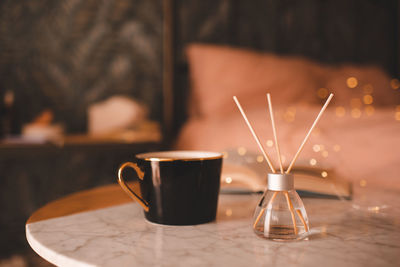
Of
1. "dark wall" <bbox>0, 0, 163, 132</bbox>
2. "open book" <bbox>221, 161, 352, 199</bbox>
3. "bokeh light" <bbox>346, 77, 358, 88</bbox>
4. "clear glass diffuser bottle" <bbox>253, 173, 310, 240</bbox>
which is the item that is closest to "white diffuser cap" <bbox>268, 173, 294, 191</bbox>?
"clear glass diffuser bottle" <bbox>253, 173, 310, 240</bbox>

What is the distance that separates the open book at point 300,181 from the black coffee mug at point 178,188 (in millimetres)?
183

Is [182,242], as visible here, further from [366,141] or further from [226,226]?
[366,141]

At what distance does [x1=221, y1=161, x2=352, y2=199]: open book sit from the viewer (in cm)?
67

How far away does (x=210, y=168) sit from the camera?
0.50m

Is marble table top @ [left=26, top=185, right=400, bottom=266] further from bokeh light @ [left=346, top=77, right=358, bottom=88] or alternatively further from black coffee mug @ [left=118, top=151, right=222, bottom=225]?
bokeh light @ [left=346, top=77, right=358, bottom=88]

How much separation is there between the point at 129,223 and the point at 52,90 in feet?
4.01

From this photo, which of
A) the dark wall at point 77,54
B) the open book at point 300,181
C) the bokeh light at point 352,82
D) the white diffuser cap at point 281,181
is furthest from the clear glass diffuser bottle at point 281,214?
the dark wall at point 77,54

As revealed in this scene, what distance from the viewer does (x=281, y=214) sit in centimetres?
44

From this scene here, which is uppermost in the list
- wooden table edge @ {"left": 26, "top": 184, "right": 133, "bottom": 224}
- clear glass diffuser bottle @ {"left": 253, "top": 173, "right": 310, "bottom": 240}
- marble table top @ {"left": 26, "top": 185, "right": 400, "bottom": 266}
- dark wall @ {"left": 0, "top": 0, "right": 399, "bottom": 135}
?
dark wall @ {"left": 0, "top": 0, "right": 399, "bottom": 135}

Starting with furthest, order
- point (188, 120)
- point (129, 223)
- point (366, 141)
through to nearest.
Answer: point (188, 120) < point (366, 141) < point (129, 223)

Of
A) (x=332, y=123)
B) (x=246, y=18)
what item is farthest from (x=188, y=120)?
(x=332, y=123)

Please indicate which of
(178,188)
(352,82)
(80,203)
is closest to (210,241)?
(178,188)

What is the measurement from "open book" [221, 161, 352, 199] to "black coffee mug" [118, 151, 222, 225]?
0.18 metres

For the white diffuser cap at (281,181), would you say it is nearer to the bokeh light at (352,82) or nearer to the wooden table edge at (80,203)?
the wooden table edge at (80,203)
